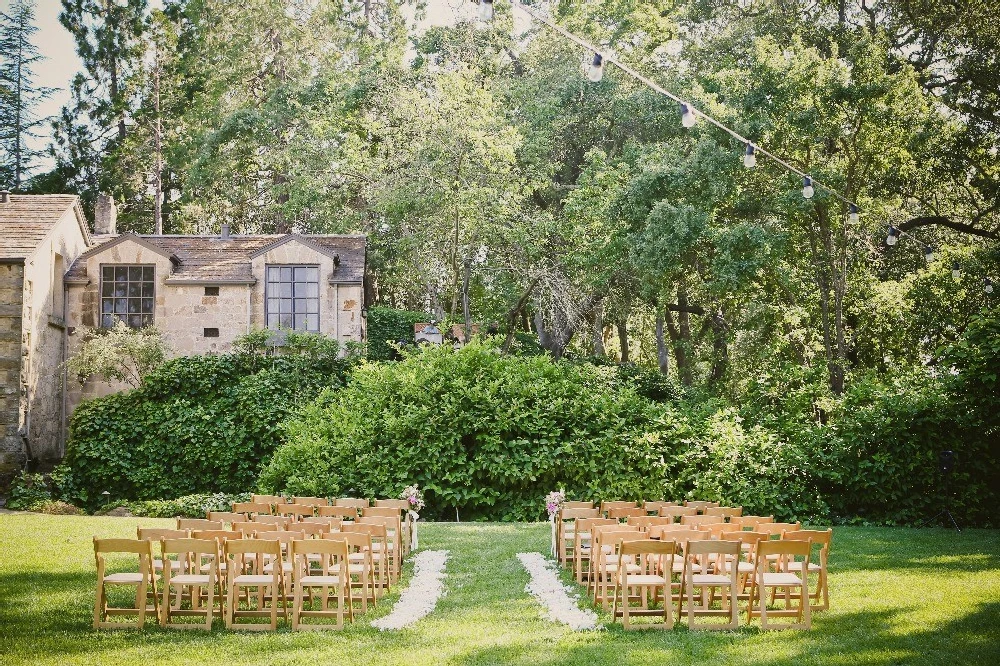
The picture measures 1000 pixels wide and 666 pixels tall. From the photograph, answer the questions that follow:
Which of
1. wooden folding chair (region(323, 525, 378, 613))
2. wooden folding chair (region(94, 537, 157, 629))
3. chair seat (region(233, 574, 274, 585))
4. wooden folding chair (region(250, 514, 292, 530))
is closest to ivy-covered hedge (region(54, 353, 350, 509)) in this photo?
wooden folding chair (region(250, 514, 292, 530))

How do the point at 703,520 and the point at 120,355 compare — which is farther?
the point at 120,355

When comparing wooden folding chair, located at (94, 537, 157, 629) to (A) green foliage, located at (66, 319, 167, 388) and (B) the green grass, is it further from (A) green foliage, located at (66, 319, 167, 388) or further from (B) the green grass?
(A) green foliage, located at (66, 319, 167, 388)

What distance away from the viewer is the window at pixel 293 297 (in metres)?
24.9

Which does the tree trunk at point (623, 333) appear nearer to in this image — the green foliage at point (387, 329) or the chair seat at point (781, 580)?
the green foliage at point (387, 329)

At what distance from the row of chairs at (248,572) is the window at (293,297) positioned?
47.0ft

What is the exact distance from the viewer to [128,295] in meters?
24.7

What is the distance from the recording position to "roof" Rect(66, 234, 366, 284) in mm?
24828

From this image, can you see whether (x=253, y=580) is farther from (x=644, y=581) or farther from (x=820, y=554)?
(x=820, y=554)

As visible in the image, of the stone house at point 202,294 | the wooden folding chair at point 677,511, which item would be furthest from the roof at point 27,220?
the wooden folding chair at point 677,511

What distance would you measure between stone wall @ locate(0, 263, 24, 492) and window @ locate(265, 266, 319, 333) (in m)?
6.00

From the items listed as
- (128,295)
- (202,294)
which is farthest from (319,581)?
(128,295)

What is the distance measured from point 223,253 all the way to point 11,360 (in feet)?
20.9

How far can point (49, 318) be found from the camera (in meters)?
23.3

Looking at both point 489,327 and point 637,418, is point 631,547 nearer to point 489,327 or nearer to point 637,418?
point 637,418
